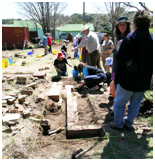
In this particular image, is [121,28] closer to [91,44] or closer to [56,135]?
[56,135]

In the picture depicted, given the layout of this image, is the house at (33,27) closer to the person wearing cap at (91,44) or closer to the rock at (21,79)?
the rock at (21,79)

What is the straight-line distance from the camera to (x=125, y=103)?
105 inches

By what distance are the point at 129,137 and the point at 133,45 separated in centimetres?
149

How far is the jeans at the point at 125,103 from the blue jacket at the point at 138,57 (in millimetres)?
127

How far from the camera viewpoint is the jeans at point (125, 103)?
257cm

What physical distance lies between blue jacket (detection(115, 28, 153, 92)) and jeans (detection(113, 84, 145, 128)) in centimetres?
13

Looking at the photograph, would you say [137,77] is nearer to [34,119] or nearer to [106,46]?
[34,119]

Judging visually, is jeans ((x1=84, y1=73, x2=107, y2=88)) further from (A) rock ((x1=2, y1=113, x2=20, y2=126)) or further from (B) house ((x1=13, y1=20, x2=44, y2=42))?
(B) house ((x1=13, y1=20, x2=44, y2=42))

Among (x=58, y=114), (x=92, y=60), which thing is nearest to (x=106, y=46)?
(x=92, y=60)

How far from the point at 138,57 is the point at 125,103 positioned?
2.55ft

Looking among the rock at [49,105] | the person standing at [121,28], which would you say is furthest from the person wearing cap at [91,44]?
the person standing at [121,28]

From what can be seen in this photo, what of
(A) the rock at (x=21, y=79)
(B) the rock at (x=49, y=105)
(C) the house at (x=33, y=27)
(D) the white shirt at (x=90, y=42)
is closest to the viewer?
(B) the rock at (x=49, y=105)

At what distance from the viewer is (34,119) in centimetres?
343

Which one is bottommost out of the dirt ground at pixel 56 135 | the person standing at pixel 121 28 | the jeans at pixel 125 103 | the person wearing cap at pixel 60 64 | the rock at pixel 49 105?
the dirt ground at pixel 56 135
